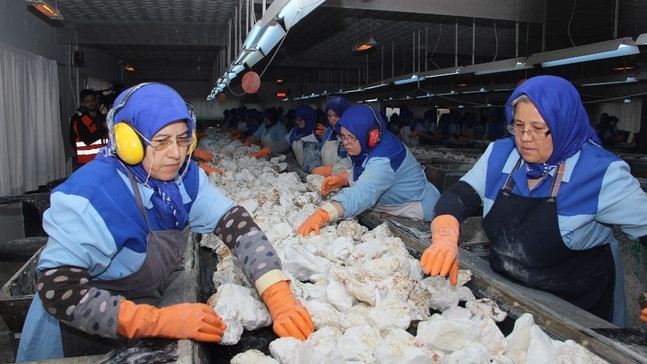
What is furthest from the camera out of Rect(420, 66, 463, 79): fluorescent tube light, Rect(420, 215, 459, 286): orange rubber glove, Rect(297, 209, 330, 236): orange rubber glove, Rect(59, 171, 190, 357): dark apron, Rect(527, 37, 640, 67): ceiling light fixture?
Rect(420, 66, 463, 79): fluorescent tube light

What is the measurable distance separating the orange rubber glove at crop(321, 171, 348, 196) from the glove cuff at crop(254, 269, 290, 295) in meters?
2.16

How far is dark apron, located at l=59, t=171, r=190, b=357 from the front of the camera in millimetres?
1653

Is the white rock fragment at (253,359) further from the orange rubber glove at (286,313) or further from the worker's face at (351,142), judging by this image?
the worker's face at (351,142)

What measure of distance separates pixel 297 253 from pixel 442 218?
740 millimetres

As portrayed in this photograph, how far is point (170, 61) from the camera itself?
→ 651 inches

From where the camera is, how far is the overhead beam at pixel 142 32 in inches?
325

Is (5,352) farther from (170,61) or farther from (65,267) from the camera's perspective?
(170,61)

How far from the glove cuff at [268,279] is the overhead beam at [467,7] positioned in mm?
5329

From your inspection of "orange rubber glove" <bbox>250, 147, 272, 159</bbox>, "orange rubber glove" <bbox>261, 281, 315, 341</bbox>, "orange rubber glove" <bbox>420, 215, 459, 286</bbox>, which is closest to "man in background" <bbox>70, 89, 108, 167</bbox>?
"orange rubber glove" <bbox>250, 147, 272, 159</bbox>

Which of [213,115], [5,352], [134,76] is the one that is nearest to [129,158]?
[5,352]

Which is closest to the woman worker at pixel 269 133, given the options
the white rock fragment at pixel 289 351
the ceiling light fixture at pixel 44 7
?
the ceiling light fixture at pixel 44 7

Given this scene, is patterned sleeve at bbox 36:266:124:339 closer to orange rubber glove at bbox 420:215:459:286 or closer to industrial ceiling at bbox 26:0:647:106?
orange rubber glove at bbox 420:215:459:286

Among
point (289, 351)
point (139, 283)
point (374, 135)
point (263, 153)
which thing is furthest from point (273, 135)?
point (289, 351)

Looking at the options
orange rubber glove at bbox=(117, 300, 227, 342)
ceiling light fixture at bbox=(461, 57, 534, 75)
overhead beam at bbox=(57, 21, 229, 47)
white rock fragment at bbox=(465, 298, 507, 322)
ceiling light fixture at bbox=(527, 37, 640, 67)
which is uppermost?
overhead beam at bbox=(57, 21, 229, 47)
